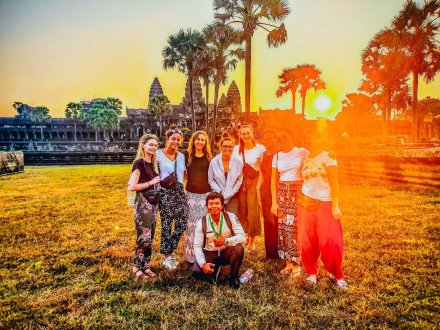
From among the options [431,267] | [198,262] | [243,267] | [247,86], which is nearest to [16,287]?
[198,262]

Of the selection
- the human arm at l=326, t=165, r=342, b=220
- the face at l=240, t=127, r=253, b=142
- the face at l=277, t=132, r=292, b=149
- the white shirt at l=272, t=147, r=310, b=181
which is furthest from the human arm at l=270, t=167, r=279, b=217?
the human arm at l=326, t=165, r=342, b=220

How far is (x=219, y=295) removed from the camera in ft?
→ 11.0

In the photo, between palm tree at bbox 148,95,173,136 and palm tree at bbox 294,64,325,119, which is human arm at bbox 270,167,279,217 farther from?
palm tree at bbox 148,95,173,136

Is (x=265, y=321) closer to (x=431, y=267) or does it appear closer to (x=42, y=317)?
(x=42, y=317)

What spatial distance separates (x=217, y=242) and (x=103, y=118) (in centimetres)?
6393

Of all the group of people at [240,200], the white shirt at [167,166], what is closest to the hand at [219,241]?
the group of people at [240,200]

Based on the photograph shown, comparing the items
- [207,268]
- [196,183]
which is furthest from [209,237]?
[196,183]

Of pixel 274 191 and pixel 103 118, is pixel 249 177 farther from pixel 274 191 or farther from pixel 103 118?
pixel 103 118

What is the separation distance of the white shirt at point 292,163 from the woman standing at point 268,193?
1.10 ft

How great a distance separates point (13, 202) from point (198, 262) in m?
8.44

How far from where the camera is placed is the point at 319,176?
3477 mm

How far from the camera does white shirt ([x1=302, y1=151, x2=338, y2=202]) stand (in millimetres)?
3441

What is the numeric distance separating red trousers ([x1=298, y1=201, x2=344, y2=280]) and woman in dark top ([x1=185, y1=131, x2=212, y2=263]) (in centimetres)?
131

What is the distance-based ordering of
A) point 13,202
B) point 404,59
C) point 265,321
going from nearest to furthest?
point 265,321
point 13,202
point 404,59
